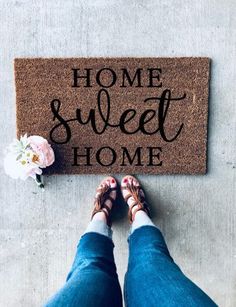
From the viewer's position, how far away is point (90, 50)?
158 cm

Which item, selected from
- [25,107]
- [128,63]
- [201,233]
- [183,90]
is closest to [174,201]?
[201,233]

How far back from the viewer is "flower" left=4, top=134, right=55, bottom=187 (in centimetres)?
150

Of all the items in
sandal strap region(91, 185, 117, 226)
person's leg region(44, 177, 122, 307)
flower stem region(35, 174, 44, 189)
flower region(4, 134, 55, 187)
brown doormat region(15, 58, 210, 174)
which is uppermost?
brown doormat region(15, 58, 210, 174)

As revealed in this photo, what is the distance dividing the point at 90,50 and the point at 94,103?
0.19 meters

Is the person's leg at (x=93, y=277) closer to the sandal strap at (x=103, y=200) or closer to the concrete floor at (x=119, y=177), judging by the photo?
the sandal strap at (x=103, y=200)

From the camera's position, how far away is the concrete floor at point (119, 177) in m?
1.57

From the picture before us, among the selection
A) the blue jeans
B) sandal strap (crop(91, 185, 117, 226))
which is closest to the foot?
sandal strap (crop(91, 185, 117, 226))

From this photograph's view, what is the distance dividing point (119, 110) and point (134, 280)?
63cm

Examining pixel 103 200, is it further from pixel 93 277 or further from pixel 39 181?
pixel 93 277

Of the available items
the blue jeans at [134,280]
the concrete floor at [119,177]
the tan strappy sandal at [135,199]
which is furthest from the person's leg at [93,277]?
the concrete floor at [119,177]

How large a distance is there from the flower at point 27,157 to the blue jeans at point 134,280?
0.98 feet

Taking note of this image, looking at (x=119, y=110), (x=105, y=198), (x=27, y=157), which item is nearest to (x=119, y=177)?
(x=105, y=198)

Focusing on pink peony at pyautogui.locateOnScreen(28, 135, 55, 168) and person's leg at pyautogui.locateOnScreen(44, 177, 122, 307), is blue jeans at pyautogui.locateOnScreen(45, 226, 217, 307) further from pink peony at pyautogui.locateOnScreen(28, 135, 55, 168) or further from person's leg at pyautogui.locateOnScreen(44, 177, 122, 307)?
pink peony at pyautogui.locateOnScreen(28, 135, 55, 168)

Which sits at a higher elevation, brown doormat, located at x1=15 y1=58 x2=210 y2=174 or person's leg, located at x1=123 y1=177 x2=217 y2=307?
brown doormat, located at x1=15 y1=58 x2=210 y2=174
